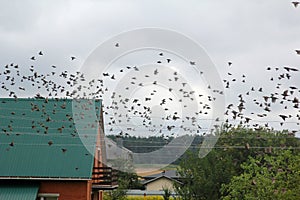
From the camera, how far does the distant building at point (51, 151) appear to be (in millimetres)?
18922

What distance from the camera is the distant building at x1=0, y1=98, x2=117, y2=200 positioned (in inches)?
745

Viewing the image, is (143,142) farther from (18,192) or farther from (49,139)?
(18,192)

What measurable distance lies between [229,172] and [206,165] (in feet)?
3.80

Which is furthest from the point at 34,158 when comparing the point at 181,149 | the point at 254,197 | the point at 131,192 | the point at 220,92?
the point at 131,192

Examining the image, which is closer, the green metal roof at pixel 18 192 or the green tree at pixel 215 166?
the green metal roof at pixel 18 192

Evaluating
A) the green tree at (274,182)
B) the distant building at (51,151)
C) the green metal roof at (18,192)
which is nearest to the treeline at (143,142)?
A: the distant building at (51,151)

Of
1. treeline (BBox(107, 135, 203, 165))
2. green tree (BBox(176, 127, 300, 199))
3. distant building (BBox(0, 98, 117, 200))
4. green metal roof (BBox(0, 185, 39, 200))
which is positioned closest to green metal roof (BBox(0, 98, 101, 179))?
distant building (BBox(0, 98, 117, 200))

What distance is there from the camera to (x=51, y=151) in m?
19.9

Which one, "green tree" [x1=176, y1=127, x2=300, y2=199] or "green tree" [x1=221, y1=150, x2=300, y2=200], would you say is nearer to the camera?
"green tree" [x1=221, y1=150, x2=300, y2=200]

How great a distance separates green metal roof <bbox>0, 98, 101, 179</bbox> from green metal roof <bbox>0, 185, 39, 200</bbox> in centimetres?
47

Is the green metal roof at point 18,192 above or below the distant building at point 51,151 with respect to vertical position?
below

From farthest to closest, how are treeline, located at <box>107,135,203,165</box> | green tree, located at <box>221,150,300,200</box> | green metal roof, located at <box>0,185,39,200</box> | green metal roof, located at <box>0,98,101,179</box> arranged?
green metal roof, located at <box>0,98,101,179</box>
green tree, located at <box>221,150,300,200</box>
green metal roof, located at <box>0,185,39,200</box>
treeline, located at <box>107,135,203,165</box>

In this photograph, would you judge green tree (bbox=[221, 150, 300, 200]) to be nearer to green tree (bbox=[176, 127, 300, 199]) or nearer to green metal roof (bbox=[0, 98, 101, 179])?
green tree (bbox=[176, 127, 300, 199])

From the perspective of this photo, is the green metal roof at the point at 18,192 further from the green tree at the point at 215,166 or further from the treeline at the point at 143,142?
the green tree at the point at 215,166
